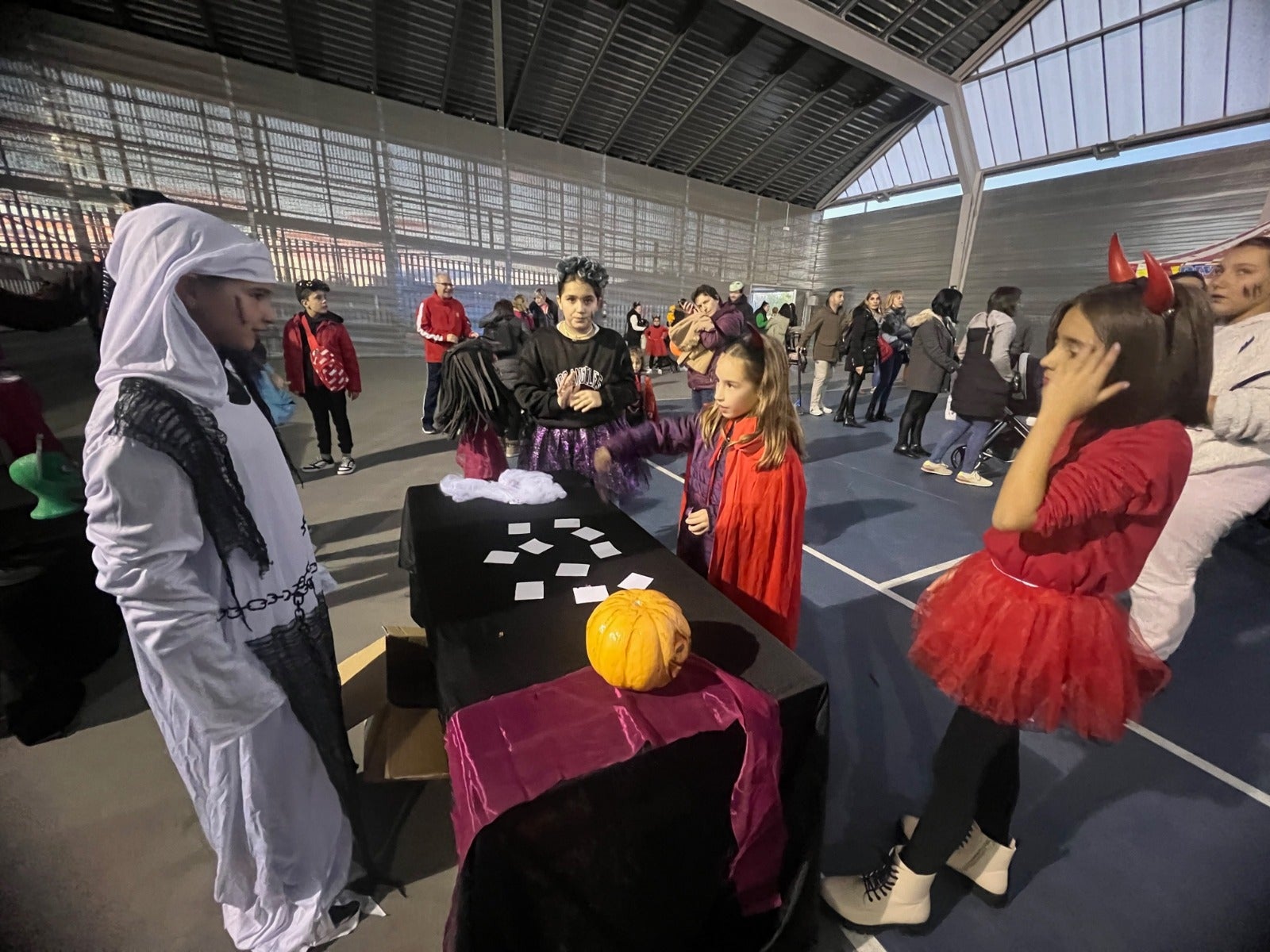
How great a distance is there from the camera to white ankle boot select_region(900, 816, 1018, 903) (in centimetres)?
166

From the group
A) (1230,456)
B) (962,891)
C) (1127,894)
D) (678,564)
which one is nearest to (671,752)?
(678,564)

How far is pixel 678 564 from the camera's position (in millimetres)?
1734

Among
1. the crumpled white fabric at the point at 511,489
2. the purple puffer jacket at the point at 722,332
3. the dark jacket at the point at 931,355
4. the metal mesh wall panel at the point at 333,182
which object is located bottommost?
the crumpled white fabric at the point at 511,489

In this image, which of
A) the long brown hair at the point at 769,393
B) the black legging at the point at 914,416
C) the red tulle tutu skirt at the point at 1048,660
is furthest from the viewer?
the black legging at the point at 914,416

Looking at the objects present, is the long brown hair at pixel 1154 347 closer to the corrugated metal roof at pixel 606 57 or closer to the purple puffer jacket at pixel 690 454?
the purple puffer jacket at pixel 690 454

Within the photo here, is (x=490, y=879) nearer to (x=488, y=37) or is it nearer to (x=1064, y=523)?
(x=1064, y=523)

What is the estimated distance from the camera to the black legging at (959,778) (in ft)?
4.49

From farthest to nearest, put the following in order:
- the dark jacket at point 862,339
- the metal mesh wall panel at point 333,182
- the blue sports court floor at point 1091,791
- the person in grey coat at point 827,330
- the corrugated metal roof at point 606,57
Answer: the corrugated metal roof at point 606,57 < the metal mesh wall panel at point 333,182 < the person in grey coat at point 827,330 < the dark jacket at point 862,339 < the blue sports court floor at point 1091,791

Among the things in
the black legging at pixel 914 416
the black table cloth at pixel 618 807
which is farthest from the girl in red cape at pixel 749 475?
the black legging at pixel 914 416

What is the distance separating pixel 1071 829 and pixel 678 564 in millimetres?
1781

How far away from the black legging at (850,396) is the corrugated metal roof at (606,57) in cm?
854

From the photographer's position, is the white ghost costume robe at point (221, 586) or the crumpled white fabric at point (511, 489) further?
the crumpled white fabric at point (511, 489)

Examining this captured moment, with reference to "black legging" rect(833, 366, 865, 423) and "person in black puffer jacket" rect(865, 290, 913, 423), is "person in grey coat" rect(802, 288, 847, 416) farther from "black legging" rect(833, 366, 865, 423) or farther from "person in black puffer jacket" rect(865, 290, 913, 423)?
"person in black puffer jacket" rect(865, 290, 913, 423)

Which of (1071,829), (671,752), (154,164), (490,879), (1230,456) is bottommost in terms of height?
(1071,829)
